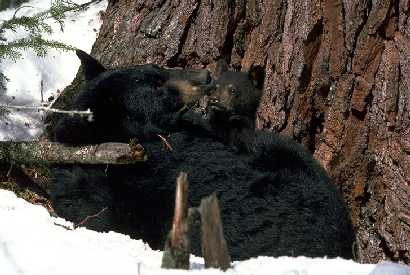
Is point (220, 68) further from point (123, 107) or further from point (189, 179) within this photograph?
point (189, 179)

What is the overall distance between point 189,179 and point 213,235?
1.83m

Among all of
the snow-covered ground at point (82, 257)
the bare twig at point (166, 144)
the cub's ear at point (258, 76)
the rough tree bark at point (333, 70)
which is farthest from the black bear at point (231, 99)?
the snow-covered ground at point (82, 257)

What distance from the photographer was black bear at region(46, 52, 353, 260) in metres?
3.98

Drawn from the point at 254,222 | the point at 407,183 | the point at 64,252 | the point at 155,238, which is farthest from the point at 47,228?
the point at 407,183

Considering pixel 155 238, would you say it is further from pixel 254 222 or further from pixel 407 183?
pixel 407 183

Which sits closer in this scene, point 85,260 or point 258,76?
point 85,260

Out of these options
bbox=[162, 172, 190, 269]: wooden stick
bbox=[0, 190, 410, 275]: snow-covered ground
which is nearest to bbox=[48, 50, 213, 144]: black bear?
bbox=[0, 190, 410, 275]: snow-covered ground

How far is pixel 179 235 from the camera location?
8.32ft

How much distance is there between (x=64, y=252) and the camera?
2.98 metres

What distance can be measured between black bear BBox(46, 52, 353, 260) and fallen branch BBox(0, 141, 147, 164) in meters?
0.12

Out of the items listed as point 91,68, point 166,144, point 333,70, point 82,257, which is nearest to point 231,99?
point 166,144

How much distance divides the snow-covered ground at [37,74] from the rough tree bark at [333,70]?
1.54 m

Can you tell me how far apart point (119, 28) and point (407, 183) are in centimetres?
360

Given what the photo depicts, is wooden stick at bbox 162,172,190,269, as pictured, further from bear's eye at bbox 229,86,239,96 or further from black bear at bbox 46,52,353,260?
bear's eye at bbox 229,86,239,96
